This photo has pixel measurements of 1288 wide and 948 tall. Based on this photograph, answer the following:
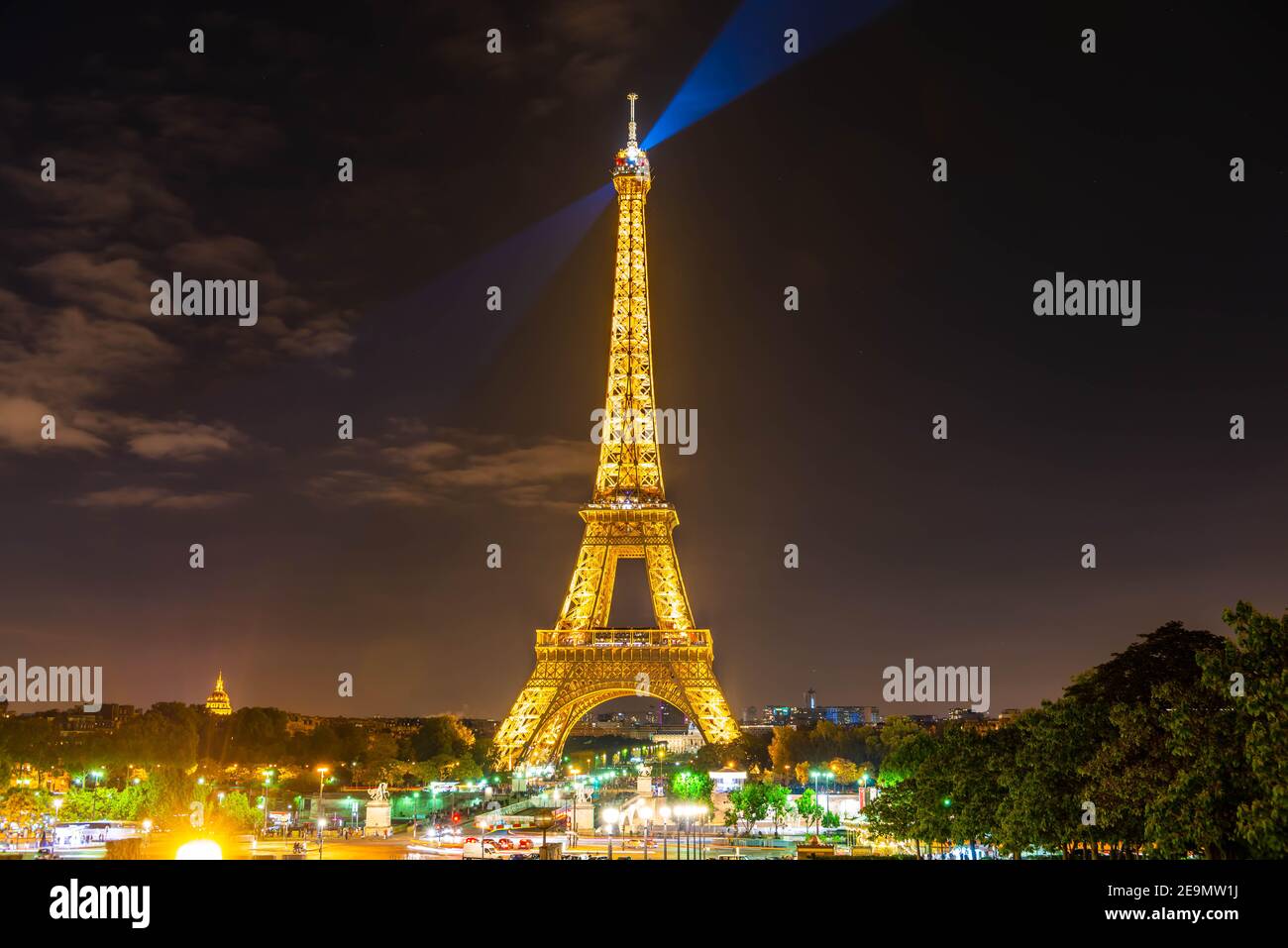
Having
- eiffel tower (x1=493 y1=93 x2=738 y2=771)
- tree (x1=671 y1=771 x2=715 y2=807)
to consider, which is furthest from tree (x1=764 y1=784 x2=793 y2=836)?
eiffel tower (x1=493 y1=93 x2=738 y2=771)

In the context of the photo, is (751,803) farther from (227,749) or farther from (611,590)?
(227,749)

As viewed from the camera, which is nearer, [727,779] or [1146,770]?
[1146,770]

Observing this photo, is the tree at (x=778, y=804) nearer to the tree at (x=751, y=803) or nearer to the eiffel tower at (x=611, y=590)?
the tree at (x=751, y=803)

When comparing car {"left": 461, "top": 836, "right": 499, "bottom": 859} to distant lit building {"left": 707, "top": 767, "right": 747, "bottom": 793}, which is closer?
car {"left": 461, "top": 836, "right": 499, "bottom": 859}

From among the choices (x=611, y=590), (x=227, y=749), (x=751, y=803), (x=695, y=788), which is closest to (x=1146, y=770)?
(x=751, y=803)

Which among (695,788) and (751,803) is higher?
(751,803)

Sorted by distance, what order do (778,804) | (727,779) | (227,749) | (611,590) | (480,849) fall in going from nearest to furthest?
1. (480,849)
2. (778,804)
3. (611,590)
4. (727,779)
5. (227,749)

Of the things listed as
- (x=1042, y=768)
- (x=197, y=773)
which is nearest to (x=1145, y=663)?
(x=1042, y=768)

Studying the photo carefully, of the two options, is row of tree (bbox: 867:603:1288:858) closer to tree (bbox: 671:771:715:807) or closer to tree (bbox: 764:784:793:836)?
tree (bbox: 764:784:793:836)
